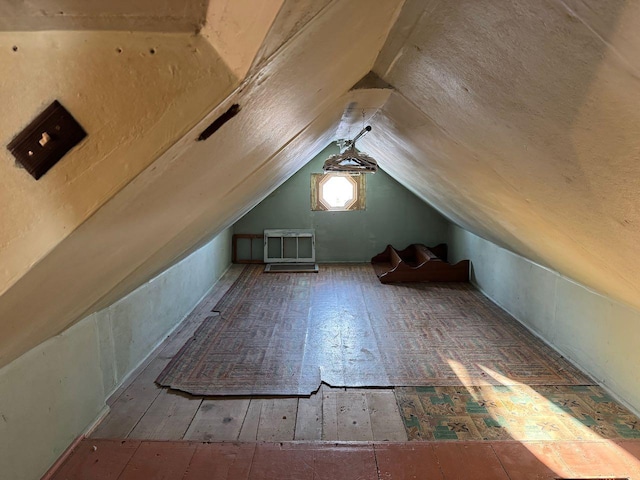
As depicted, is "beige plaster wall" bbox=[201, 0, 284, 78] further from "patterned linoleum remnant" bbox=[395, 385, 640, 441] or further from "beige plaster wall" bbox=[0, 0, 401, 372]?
"patterned linoleum remnant" bbox=[395, 385, 640, 441]

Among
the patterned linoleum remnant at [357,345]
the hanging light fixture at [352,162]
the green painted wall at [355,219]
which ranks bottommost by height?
the patterned linoleum remnant at [357,345]

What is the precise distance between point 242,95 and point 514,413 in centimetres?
254

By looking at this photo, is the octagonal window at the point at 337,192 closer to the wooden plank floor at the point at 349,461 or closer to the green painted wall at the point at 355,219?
the green painted wall at the point at 355,219

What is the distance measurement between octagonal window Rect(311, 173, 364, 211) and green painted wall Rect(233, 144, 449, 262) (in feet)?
0.28

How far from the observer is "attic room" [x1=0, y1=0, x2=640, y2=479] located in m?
0.75

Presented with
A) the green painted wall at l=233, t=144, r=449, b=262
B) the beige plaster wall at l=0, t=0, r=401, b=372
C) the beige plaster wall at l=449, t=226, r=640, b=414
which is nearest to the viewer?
the beige plaster wall at l=0, t=0, r=401, b=372

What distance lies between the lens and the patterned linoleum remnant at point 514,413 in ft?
7.73

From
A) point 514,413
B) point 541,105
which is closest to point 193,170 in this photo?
point 541,105

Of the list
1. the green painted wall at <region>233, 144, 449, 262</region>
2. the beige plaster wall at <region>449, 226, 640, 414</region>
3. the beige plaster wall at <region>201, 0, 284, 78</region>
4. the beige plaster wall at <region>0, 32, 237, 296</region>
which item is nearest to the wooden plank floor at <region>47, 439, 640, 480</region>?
the beige plaster wall at <region>449, 226, 640, 414</region>

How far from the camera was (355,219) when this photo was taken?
23.0 feet

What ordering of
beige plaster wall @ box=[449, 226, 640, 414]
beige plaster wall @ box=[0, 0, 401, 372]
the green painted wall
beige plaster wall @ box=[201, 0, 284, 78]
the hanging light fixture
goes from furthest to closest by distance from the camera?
the green painted wall, the hanging light fixture, beige plaster wall @ box=[449, 226, 640, 414], beige plaster wall @ box=[0, 0, 401, 372], beige plaster wall @ box=[201, 0, 284, 78]

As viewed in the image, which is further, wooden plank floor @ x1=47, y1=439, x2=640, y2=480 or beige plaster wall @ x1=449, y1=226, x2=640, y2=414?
beige plaster wall @ x1=449, y1=226, x2=640, y2=414

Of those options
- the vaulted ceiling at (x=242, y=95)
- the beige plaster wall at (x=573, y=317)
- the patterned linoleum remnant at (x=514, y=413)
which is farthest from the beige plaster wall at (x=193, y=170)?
the beige plaster wall at (x=573, y=317)

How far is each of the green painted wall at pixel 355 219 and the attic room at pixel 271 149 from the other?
364cm
